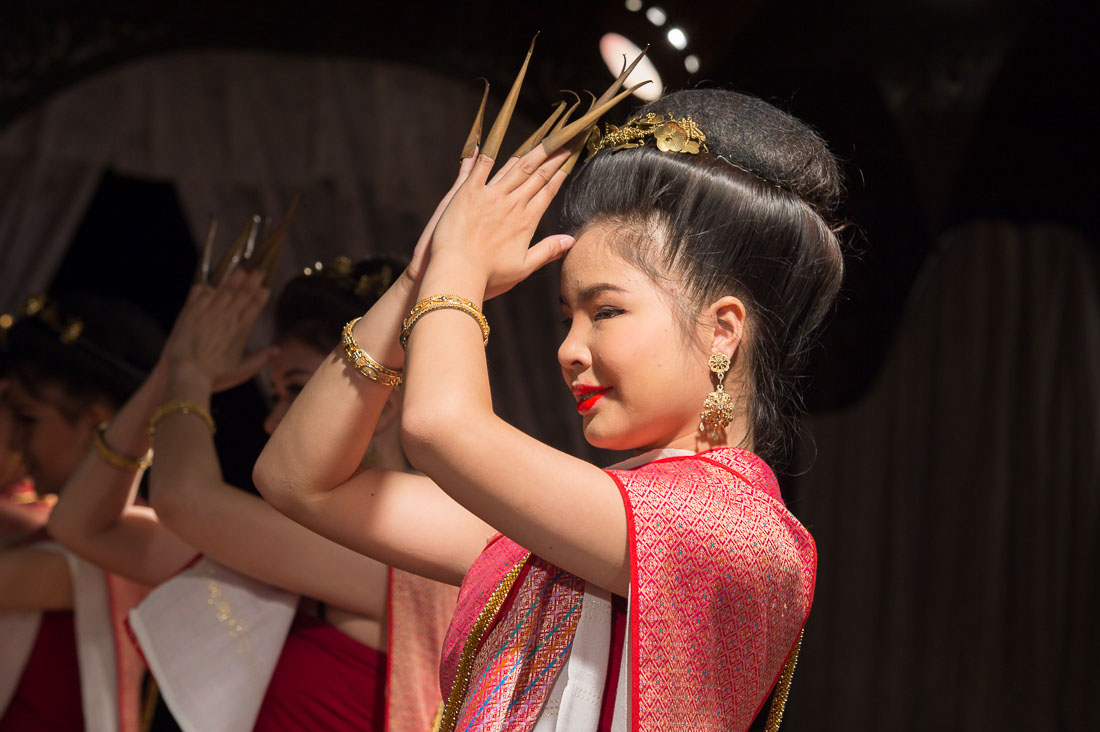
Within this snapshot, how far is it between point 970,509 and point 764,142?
1.95m

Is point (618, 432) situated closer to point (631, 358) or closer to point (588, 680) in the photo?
point (631, 358)

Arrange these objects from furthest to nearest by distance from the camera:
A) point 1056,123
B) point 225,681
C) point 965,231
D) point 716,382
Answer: point 965,231 → point 1056,123 → point 225,681 → point 716,382

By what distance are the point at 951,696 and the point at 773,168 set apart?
2.06 meters

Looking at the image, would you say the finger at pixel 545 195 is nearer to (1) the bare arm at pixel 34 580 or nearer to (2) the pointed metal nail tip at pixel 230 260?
(2) the pointed metal nail tip at pixel 230 260

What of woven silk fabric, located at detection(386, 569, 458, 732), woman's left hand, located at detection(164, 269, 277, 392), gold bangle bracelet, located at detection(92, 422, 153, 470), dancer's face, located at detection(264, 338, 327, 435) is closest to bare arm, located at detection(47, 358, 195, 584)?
gold bangle bracelet, located at detection(92, 422, 153, 470)

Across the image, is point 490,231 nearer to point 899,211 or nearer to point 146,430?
point 146,430

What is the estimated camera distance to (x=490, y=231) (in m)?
1.13

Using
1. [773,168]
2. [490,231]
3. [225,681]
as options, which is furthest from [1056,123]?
[225,681]

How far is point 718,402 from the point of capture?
1155 mm

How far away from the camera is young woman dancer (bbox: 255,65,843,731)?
101 cm

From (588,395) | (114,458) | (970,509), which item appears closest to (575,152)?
(588,395)

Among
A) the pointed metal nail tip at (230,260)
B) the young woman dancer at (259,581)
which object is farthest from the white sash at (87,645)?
the pointed metal nail tip at (230,260)

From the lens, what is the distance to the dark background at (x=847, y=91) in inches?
102

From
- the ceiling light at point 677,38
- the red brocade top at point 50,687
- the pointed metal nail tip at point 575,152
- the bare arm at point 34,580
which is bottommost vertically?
the red brocade top at point 50,687
